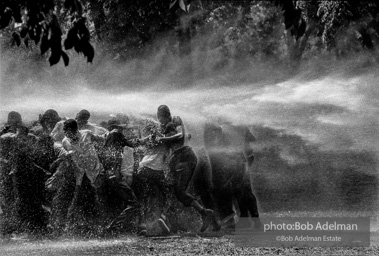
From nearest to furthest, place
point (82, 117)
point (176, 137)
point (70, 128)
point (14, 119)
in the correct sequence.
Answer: point (176, 137), point (70, 128), point (82, 117), point (14, 119)

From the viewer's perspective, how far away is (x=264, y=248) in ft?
36.6

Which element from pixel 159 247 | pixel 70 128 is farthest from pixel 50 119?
pixel 159 247

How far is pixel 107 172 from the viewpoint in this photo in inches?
516

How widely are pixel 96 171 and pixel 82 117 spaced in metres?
0.78

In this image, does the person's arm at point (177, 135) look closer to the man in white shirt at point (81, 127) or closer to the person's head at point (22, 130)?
the man in white shirt at point (81, 127)

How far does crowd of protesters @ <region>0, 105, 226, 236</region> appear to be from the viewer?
1291 cm

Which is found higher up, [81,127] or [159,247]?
[81,127]

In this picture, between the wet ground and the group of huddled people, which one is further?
the group of huddled people

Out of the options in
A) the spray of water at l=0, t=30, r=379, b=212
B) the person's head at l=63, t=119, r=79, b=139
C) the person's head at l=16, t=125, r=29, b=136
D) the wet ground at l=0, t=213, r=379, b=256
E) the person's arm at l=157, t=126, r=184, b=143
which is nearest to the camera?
the wet ground at l=0, t=213, r=379, b=256

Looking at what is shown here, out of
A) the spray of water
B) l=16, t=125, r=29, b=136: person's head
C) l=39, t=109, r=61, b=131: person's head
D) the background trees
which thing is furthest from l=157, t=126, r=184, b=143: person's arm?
the background trees

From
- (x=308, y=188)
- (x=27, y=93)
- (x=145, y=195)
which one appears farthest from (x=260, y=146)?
(x=27, y=93)

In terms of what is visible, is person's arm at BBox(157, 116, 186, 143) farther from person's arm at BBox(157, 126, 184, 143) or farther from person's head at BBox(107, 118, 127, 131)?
person's head at BBox(107, 118, 127, 131)

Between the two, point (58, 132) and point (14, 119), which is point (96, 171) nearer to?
point (58, 132)

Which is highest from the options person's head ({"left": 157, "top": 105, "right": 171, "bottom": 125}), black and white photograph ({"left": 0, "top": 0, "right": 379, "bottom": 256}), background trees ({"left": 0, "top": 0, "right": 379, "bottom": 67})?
background trees ({"left": 0, "top": 0, "right": 379, "bottom": 67})
